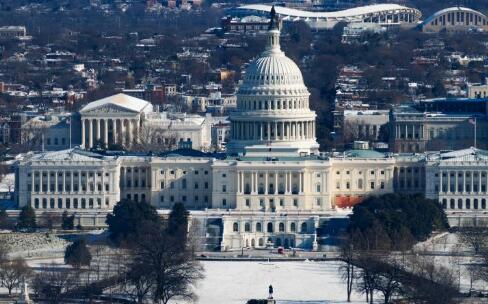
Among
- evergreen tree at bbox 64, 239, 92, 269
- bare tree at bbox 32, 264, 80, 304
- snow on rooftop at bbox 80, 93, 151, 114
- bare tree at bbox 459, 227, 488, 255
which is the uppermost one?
snow on rooftop at bbox 80, 93, 151, 114

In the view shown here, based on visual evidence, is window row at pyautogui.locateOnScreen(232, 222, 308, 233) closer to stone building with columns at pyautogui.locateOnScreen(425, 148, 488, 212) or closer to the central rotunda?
stone building with columns at pyautogui.locateOnScreen(425, 148, 488, 212)

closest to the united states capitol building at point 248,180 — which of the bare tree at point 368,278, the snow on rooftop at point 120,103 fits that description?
the bare tree at point 368,278

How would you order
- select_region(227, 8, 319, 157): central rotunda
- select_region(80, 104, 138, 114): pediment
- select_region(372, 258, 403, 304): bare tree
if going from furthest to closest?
1. select_region(80, 104, 138, 114): pediment
2. select_region(227, 8, 319, 157): central rotunda
3. select_region(372, 258, 403, 304): bare tree

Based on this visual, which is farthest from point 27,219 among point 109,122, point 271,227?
point 109,122

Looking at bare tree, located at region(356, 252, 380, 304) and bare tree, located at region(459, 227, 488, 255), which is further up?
bare tree, located at region(459, 227, 488, 255)

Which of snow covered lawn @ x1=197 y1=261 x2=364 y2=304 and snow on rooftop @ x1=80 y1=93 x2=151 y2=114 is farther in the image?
snow on rooftop @ x1=80 y1=93 x2=151 y2=114

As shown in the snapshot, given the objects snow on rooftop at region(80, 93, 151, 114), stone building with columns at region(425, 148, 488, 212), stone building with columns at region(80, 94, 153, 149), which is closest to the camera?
stone building with columns at region(425, 148, 488, 212)

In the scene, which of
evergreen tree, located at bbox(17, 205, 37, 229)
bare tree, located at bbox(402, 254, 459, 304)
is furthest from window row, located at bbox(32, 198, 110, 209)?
bare tree, located at bbox(402, 254, 459, 304)

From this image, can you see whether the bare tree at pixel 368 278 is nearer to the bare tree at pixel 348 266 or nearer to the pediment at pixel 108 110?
the bare tree at pixel 348 266
